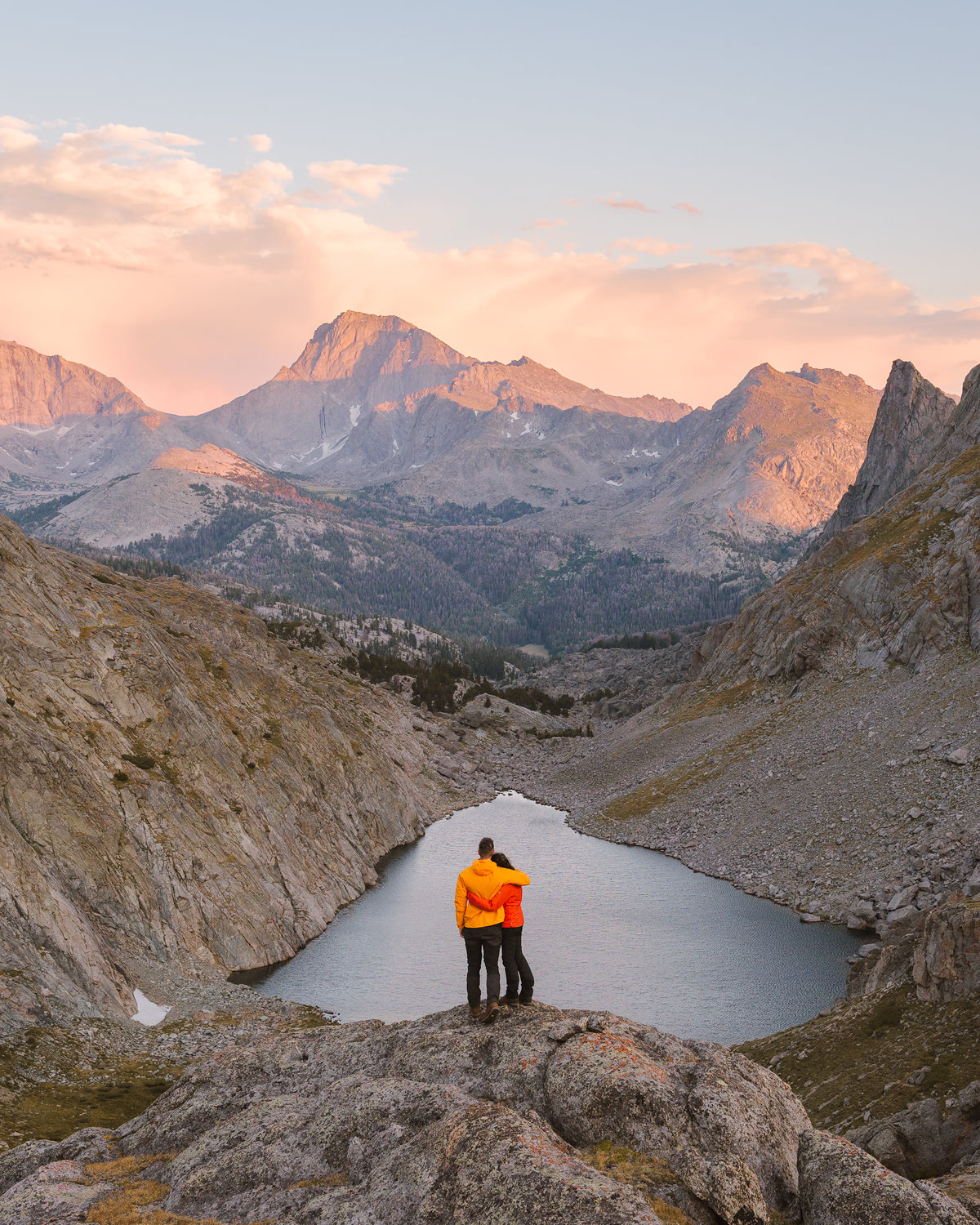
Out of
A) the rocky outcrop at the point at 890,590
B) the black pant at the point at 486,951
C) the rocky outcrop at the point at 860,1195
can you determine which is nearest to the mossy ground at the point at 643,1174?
the rocky outcrop at the point at 860,1195

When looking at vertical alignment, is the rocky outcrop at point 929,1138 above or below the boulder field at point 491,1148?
below

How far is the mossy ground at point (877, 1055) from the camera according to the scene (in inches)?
1332

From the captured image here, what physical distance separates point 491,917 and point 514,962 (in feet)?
5.78

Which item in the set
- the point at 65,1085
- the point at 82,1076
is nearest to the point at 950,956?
the point at 65,1085

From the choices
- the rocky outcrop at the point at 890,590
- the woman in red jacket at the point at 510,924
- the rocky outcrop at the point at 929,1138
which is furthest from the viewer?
the rocky outcrop at the point at 890,590

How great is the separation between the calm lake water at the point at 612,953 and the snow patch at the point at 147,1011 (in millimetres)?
13980

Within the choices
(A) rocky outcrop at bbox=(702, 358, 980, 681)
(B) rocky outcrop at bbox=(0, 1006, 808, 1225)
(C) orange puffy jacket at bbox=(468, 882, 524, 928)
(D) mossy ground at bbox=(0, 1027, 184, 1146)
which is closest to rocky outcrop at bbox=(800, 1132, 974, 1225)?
(B) rocky outcrop at bbox=(0, 1006, 808, 1225)

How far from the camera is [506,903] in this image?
25.4 metres

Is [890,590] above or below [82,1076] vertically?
above

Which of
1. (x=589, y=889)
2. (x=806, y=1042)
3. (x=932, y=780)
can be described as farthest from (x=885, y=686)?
(x=806, y=1042)

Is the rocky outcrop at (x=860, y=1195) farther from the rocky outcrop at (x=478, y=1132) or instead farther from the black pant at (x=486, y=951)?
the black pant at (x=486, y=951)

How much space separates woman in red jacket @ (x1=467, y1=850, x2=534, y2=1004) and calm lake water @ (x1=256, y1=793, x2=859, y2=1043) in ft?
136

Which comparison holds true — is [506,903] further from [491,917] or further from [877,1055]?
[877,1055]

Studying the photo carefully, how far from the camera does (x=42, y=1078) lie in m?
43.2
